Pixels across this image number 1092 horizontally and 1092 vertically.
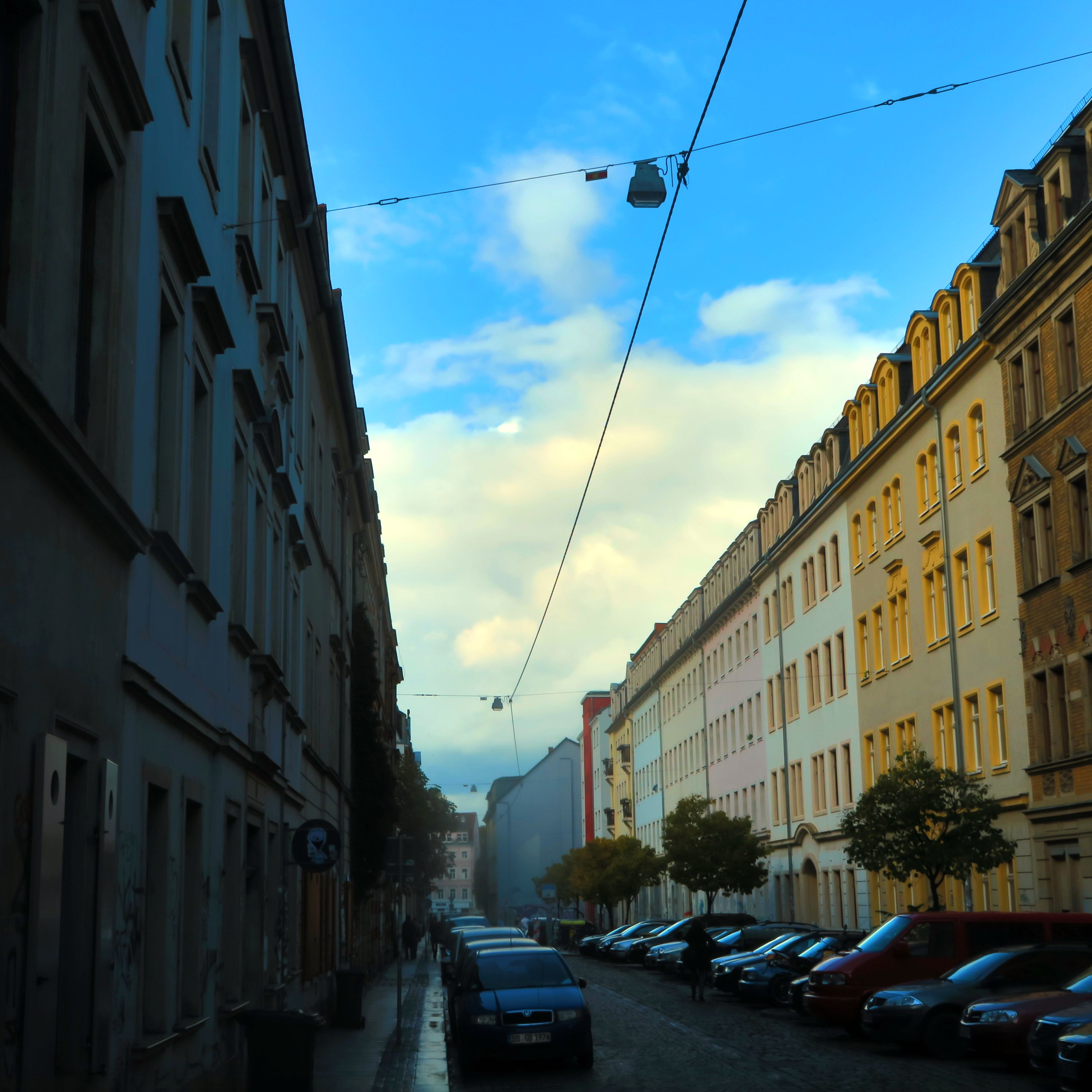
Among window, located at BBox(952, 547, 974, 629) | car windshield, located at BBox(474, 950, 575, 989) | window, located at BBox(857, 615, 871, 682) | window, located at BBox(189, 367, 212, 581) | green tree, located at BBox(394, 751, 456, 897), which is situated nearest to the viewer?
window, located at BBox(189, 367, 212, 581)

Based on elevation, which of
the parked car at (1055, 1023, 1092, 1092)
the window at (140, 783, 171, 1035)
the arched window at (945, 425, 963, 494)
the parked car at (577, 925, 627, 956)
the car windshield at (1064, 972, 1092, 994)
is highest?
the arched window at (945, 425, 963, 494)

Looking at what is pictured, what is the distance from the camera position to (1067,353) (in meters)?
31.2

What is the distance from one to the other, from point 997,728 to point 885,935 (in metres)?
14.6

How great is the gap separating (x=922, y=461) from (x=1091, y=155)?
12.7 meters

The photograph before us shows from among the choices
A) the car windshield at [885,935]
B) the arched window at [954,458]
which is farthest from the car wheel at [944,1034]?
the arched window at [954,458]

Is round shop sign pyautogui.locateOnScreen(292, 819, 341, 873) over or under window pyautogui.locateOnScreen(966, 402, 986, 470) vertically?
under

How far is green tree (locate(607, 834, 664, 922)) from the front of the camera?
249 feet

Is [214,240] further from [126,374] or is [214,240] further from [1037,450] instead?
[1037,450]

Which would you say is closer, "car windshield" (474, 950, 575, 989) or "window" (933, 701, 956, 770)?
"car windshield" (474, 950, 575, 989)

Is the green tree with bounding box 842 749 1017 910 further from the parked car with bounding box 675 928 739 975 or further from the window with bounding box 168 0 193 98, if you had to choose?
the window with bounding box 168 0 193 98

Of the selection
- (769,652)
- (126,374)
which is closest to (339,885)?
(126,374)

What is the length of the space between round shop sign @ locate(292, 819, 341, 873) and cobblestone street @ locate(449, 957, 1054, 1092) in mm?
3072

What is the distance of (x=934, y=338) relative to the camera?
40.4 meters

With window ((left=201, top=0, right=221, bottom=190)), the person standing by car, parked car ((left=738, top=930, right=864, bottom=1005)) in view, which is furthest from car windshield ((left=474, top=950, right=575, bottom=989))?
the person standing by car
